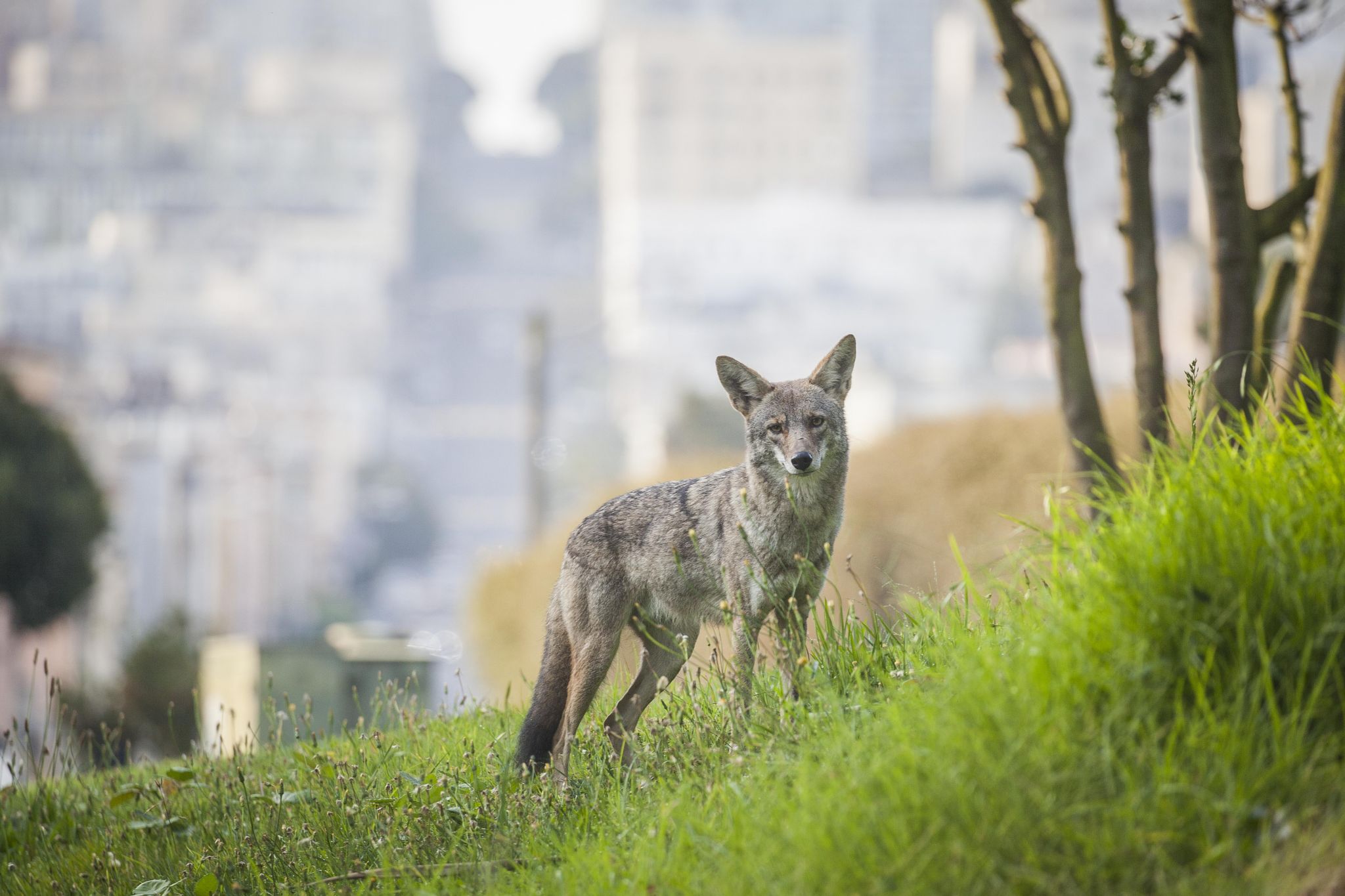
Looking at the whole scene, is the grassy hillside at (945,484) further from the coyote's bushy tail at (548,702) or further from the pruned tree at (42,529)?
the pruned tree at (42,529)

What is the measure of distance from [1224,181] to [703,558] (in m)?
3.18

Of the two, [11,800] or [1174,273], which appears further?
[1174,273]

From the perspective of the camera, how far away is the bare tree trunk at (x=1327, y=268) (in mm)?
5609

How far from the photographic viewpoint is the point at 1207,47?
18.6 ft

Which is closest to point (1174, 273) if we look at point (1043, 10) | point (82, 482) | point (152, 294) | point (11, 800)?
point (82, 482)

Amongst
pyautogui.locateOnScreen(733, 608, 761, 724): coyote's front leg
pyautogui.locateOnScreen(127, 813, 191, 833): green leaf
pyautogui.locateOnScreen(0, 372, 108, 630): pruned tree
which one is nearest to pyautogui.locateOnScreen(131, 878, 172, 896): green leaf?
pyautogui.locateOnScreen(127, 813, 191, 833): green leaf

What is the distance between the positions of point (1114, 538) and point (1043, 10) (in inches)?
5628

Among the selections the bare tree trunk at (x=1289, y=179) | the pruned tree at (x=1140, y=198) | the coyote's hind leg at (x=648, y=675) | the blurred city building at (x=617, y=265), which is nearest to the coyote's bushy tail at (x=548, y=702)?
the coyote's hind leg at (x=648, y=675)

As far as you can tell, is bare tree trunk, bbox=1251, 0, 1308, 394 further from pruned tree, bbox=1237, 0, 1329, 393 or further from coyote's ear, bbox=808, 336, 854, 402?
coyote's ear, bbox=808, 336, 854, 402

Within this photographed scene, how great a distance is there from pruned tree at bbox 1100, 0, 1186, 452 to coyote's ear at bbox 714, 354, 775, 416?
232cm

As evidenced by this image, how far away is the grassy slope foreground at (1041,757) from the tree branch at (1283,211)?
273cm

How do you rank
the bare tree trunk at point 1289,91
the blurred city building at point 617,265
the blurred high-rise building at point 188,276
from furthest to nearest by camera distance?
the blurred high-rise building at point 188,276
the blurred city building at point 617,265
the bare tree trunk at point 1289,91

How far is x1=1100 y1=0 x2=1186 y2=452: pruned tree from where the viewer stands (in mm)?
5922

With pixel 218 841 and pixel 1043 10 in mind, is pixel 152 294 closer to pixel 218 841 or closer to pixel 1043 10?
pixel 1043 10
